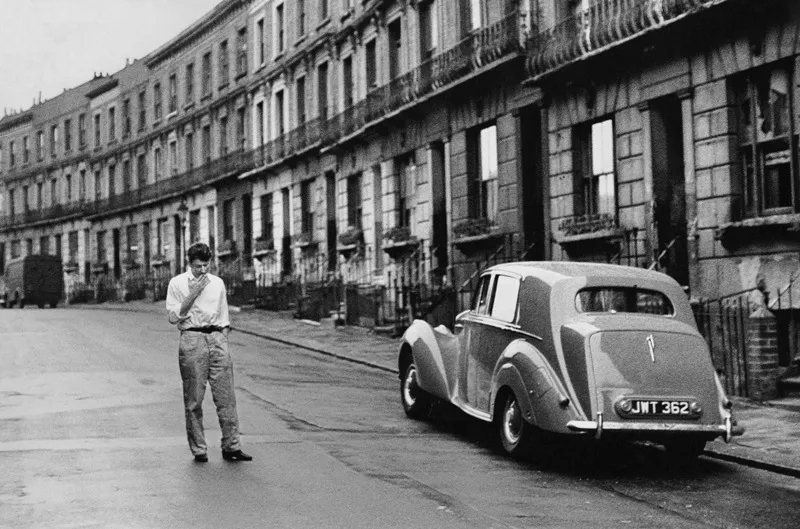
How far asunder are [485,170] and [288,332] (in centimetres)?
669

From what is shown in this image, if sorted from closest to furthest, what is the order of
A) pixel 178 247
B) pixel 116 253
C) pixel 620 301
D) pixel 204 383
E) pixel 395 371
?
pixel 204 383 → pixel 620 301 → pixel 395 371 → pixel 178 247 → pixel 116 253

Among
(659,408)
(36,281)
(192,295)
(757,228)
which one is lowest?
(659,408)

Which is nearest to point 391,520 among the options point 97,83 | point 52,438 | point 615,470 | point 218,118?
point 615,470

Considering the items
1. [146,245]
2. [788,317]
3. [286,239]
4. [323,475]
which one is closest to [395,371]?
[788,317]

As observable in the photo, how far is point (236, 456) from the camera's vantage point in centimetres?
1014

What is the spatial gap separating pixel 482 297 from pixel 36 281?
162ft

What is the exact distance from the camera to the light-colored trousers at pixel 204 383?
10109 millimetres

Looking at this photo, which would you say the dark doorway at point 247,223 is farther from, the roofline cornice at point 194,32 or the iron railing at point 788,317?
the iron railing at point 788,317

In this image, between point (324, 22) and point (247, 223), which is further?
point (247, 223)

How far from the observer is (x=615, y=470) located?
1019cm

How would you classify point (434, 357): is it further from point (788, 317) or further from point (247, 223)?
point (247, 223)

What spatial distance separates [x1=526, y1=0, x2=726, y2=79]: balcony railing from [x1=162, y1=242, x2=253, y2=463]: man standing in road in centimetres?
913

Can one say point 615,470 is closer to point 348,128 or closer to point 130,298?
point 348,128

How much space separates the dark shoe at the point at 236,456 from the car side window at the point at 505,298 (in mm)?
2792
